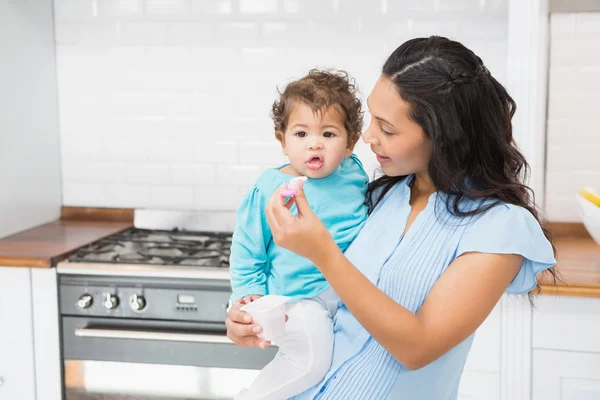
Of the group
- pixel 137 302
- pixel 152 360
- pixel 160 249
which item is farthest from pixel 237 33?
pixel 152 360

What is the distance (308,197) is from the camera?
61.4 inches

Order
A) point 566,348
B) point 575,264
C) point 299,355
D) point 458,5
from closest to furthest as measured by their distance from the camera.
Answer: point 299,355, point 566,348, point 575,264, point 458,5

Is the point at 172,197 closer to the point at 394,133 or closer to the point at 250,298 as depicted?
the point at 250,298

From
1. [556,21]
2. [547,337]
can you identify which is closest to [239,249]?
[547,337]

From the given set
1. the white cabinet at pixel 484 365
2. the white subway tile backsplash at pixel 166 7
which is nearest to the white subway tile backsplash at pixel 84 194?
the white subway tile backsplash at pixel 166 7

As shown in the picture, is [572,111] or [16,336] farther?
[572,111]

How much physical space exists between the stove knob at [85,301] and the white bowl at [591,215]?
1.67 m

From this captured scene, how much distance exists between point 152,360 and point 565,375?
4.35 feet

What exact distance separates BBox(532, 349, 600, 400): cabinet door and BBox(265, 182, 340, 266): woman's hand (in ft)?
4.41

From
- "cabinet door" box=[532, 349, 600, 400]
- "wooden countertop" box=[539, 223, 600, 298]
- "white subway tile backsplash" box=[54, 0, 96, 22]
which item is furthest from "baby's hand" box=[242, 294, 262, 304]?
"white subway tile backsplash" box=[54, 0, 96, 22]

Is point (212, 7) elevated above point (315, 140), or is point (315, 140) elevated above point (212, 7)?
point (212, 7)

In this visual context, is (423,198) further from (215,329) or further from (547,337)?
(215,329)

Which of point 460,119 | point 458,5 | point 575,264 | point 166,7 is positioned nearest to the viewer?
point 460,119

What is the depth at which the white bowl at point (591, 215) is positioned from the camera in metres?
2.44
